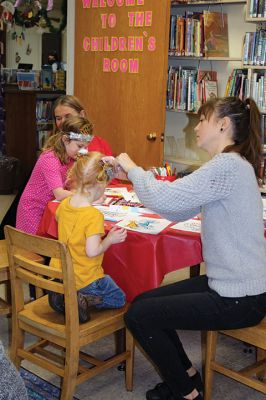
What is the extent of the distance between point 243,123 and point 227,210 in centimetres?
34

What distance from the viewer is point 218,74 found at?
441cm

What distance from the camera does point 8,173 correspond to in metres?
6.06

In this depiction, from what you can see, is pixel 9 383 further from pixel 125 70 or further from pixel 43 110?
pixel 43 110

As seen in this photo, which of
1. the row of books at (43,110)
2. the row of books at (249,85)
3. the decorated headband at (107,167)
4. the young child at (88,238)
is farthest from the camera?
the row of books at (43,110)

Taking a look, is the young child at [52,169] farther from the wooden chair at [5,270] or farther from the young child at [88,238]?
the young child at [88,238]

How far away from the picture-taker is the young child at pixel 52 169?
2.74 m

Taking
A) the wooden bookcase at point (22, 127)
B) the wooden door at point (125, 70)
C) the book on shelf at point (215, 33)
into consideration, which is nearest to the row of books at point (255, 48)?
the book on shelf at point (215, 33)

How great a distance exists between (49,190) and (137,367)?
98 centimetres

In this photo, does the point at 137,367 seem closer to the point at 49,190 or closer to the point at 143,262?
the point at 143,262

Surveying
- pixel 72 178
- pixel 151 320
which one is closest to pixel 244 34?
pixel 72 178

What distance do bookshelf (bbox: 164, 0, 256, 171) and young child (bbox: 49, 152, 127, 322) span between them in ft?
7.72

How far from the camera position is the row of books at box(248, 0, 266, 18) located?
3809mm

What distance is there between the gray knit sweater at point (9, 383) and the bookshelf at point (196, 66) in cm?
350

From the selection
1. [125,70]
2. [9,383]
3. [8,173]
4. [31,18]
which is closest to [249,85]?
[125,70]
